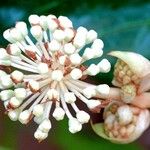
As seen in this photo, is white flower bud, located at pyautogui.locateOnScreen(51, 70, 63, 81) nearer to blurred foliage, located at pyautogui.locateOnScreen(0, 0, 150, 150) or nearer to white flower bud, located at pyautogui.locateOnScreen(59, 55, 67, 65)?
white flower bud, located at pyautogui.locateOnScreen(59, 55, 67, 65)

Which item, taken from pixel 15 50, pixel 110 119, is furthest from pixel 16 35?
pixel 110 119

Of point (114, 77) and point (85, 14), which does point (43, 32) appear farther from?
point (85, 14)

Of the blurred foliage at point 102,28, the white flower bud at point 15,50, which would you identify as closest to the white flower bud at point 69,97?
the white flower bud at point 15,50

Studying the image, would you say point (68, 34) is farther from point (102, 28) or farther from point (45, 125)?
point (102, 28)

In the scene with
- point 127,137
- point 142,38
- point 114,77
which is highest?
point 142,38

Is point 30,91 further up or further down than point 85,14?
further down

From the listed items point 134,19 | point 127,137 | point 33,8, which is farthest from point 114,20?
point 127,137

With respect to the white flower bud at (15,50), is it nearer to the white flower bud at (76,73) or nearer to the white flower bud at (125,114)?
the white flower bud at (76,73)
